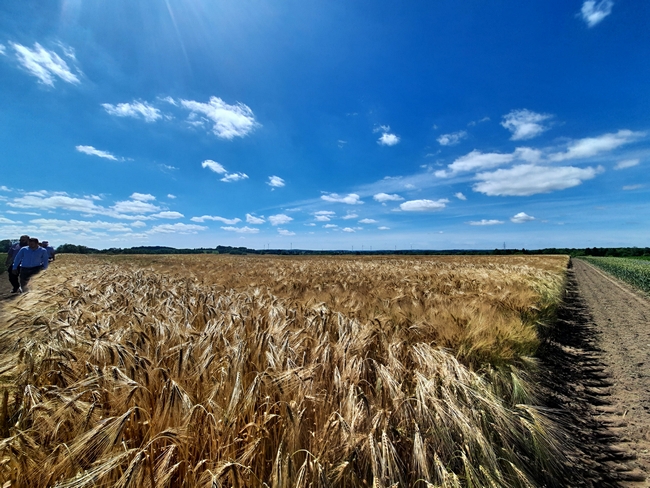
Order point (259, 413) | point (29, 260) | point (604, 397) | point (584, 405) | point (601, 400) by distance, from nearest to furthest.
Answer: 1. point (259, 413)
2. point (584, 405)
3. point (601, 400)
4. point (604, 397)
5. point (29, 260)

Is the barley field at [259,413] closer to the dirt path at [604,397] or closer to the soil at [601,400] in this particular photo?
the soil at [601,400]

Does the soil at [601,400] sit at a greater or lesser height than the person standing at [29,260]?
lesser

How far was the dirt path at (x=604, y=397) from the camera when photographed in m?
2.58

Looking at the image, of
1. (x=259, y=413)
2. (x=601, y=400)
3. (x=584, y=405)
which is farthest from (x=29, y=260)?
(x=601, y=400)

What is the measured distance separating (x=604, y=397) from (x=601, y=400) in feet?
0.56

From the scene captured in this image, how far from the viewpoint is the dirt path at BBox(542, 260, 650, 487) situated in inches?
101

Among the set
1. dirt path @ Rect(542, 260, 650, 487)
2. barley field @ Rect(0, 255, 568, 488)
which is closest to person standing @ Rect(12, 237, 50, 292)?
barley field @ Rect(0, 255, 568, 488)

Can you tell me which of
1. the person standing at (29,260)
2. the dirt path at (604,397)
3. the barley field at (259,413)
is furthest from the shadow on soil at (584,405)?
A: the person standing at (29,260)

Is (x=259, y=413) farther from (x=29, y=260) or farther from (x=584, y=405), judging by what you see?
(x=29, y=260)

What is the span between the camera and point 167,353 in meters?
2.47

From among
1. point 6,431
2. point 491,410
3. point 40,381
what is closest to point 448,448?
point 491,410

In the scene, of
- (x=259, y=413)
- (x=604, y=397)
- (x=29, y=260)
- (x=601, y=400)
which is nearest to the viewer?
(x=259, y=413)

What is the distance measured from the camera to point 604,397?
3980 millimetres

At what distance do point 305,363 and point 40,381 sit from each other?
195cm
